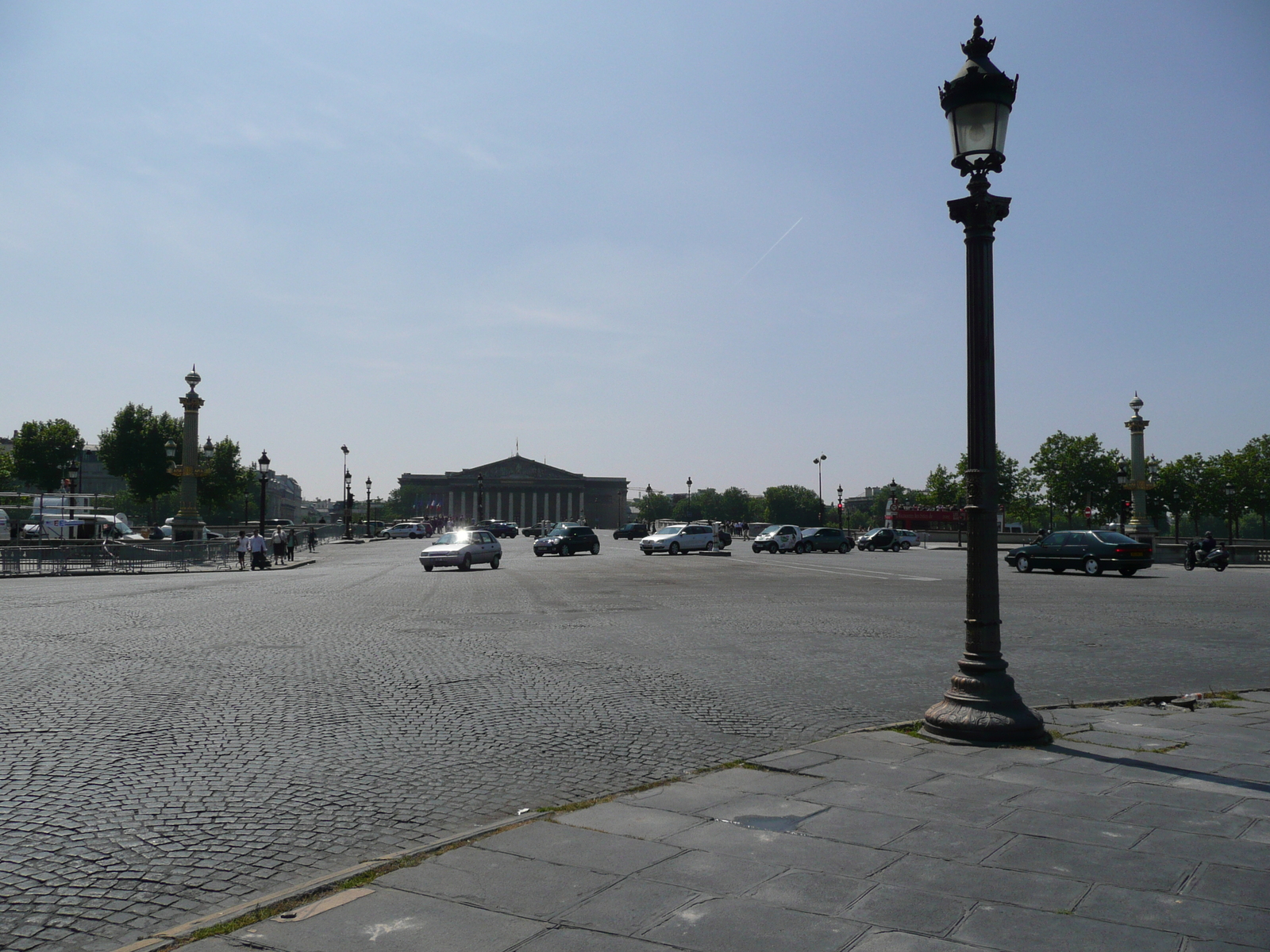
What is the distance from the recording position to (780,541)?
53250 millimetres

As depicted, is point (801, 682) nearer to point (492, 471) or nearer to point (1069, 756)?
point (1069, 756)

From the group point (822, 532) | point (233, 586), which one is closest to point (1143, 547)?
point (822, 532)

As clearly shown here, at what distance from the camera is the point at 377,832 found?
184 inches

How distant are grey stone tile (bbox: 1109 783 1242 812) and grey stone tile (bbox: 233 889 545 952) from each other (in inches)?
140

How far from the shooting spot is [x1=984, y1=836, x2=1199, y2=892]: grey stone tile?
12.9ft

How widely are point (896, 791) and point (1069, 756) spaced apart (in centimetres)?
162

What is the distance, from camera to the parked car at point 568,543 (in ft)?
154

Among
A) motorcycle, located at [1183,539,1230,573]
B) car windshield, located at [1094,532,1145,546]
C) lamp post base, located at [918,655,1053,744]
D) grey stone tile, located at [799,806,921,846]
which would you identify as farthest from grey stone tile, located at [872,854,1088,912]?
motorcycle, located at [1183,539,1230,573]

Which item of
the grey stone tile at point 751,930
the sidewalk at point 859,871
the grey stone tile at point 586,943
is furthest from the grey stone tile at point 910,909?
the grey stone tile at point 586,943

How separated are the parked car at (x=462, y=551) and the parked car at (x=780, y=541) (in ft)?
64.3

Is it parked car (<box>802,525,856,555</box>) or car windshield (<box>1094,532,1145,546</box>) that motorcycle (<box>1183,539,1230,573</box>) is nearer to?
car windshield (<box>1094,532,1145,546</box>)

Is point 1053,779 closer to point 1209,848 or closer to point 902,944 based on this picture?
point 1209,848

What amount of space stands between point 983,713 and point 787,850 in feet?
9.10

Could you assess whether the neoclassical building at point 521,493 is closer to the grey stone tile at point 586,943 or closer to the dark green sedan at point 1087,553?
the dark green sedan at point 1087,553
